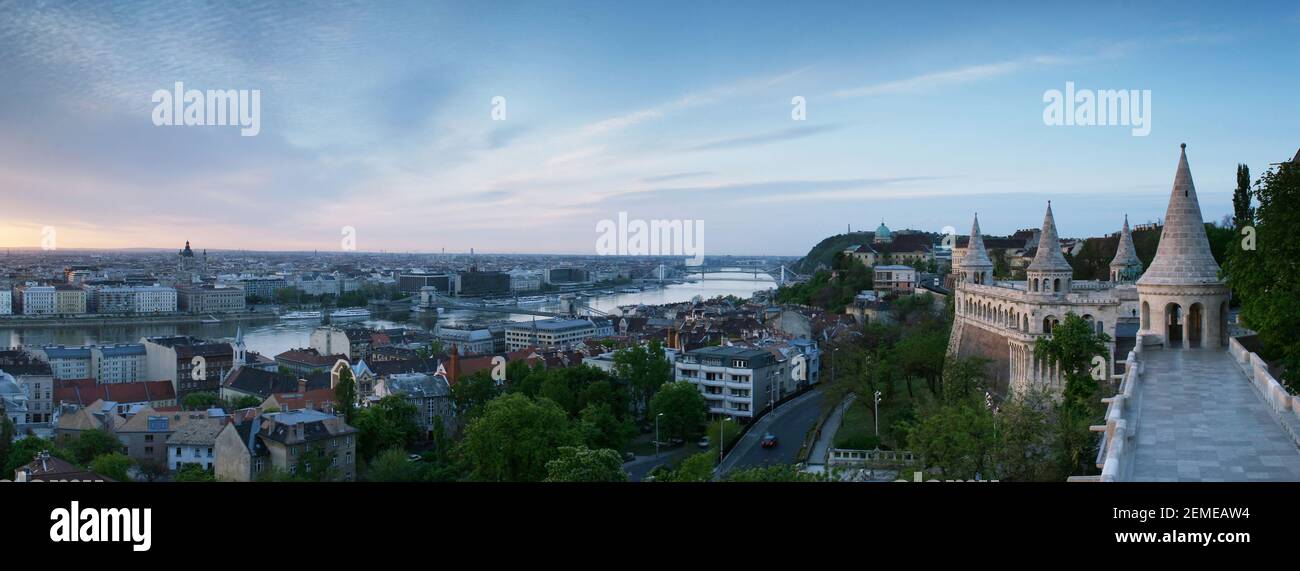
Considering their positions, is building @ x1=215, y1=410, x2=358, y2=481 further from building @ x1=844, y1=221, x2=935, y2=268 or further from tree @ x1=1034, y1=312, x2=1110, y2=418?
building @ x1=844, y1=221, x2=935, y2=268

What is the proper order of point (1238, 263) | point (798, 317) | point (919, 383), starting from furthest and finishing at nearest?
point (798, 317) → point (919, 383) → point (1238, 263)

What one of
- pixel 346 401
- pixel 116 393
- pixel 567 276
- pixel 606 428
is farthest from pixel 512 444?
pixel 567 276

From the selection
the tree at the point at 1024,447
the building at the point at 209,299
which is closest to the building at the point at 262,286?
the building at the point at 209,299

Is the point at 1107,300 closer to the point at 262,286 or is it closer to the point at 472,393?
the point at 472,393

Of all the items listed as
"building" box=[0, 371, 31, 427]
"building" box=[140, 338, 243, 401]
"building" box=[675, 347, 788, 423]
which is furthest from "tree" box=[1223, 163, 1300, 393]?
"building" box=[140, 338, 243, 401]
